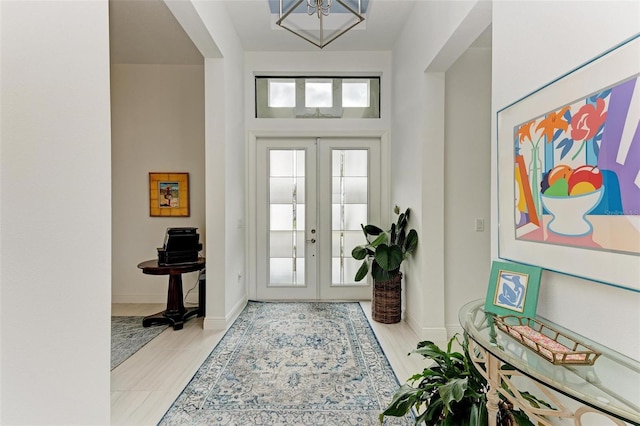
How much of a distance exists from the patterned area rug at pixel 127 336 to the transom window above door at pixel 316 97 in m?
2.85

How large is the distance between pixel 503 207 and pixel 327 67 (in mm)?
3325

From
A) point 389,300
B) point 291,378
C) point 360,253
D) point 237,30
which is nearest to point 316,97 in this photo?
point 237,30

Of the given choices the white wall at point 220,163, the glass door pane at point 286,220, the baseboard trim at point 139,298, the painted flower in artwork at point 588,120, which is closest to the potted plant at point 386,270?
the glass door pane at point 286,220

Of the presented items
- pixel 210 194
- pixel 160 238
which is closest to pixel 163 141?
pixel 160 238

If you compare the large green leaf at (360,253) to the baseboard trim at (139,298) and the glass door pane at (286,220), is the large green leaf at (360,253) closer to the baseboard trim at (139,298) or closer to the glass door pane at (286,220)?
the glass door pane at (286,220)

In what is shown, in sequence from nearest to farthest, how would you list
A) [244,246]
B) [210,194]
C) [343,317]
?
1. [210,194]
2. [343,317]
3. [244,246]

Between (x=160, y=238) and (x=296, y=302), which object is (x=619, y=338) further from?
(x=160, y=238)

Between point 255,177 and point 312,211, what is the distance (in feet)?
2.90

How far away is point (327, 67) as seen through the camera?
4.31 m

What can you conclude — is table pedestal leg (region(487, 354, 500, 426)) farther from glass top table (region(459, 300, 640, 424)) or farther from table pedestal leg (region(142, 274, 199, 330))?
table pedestal leg (region(142, 274, 199, 330))

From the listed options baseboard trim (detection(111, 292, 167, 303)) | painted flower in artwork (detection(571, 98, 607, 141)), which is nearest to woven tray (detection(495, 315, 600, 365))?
painted flower in artwork (detection(571, 98, 607, 141))

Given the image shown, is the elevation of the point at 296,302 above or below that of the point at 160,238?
below

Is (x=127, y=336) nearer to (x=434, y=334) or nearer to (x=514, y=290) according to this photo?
(x=434, y=334)

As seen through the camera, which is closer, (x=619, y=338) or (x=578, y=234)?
(x=619, y=338)
